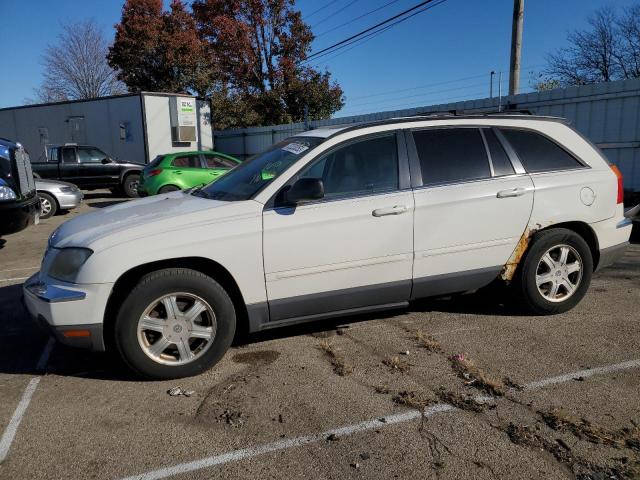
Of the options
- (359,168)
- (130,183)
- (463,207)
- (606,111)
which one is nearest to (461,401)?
(463,207)

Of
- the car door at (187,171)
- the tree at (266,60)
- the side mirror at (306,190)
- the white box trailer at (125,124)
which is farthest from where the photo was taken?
the tree at (266,60)

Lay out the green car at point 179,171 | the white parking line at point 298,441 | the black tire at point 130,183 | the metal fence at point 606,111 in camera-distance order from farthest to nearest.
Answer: the black tire at point 130,183 < the green car at point 179,171 < the metal fence at point 606,111 < the white parking line at point 298,441

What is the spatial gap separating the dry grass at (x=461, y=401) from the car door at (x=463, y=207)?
103 cm

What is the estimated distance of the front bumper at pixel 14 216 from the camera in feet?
24.3

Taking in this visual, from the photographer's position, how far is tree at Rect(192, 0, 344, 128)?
26250 millimetres

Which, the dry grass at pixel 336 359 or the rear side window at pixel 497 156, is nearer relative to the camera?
the dry grass at pixel 336 359

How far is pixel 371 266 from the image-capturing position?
3.99m

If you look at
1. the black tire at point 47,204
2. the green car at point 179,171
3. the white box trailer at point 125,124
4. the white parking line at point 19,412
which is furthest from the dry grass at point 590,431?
the white box trailer at point 125,124

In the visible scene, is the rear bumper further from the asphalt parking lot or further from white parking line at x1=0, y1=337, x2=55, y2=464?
white parking line at x1=0, y1=337, x2=55, y2=464

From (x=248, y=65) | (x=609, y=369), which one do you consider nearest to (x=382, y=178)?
(x=609, y=369)

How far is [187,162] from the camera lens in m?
13.7

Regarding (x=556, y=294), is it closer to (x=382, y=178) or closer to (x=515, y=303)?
(x=515, y=303)

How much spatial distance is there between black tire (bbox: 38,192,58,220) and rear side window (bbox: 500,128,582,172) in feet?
36.9

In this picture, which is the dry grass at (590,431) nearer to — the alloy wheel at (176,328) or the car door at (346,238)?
the car door at (346,238)
